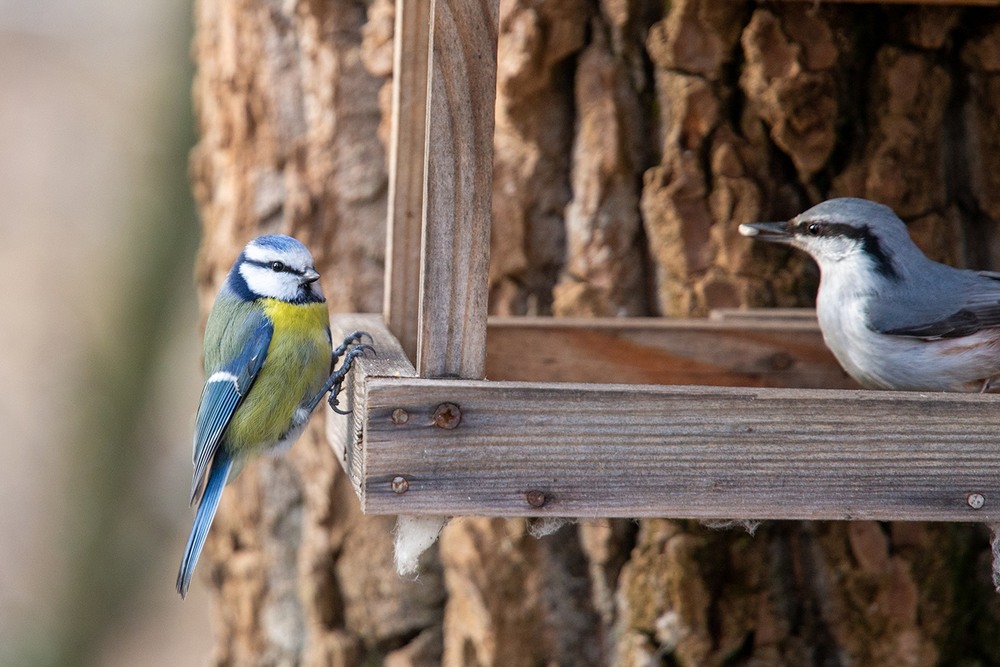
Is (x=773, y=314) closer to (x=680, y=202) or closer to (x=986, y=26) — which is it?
(x=680, y=202)

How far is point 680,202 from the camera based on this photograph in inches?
123

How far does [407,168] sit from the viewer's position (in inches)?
105

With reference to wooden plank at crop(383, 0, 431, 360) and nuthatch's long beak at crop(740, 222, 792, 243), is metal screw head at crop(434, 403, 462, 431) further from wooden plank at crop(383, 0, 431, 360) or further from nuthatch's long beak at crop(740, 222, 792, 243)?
nuthatch's long beak at crop(740, 222, 792, 243)

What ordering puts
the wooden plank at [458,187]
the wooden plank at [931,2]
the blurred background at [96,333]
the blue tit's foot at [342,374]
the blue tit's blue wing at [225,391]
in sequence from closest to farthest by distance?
the wooden plank at [458,187] < the blue tit's foot at [342,374] < the blue tit's blue wing at [225,391] < the wooden plank at [931,2] < the blurred background at [96,333]

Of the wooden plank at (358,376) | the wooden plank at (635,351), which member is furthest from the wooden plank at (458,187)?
the wooden plank at (635,351)

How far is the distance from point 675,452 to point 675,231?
4.47ft

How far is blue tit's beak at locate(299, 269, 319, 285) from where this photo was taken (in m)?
2.70

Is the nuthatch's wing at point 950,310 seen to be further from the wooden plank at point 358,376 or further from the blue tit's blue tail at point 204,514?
the blue tit's blue tail at point 204,514

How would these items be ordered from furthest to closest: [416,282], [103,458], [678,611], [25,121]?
[25,121], [103,458], [678,611], [416,282]

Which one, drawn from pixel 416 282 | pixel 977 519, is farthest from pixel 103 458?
pixel 977 519

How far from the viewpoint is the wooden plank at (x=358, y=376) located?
1.96m

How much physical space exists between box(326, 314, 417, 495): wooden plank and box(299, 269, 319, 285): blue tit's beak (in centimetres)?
16

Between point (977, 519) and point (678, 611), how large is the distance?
118 cm

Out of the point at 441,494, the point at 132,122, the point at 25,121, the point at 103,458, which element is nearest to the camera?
the point at 441,494
